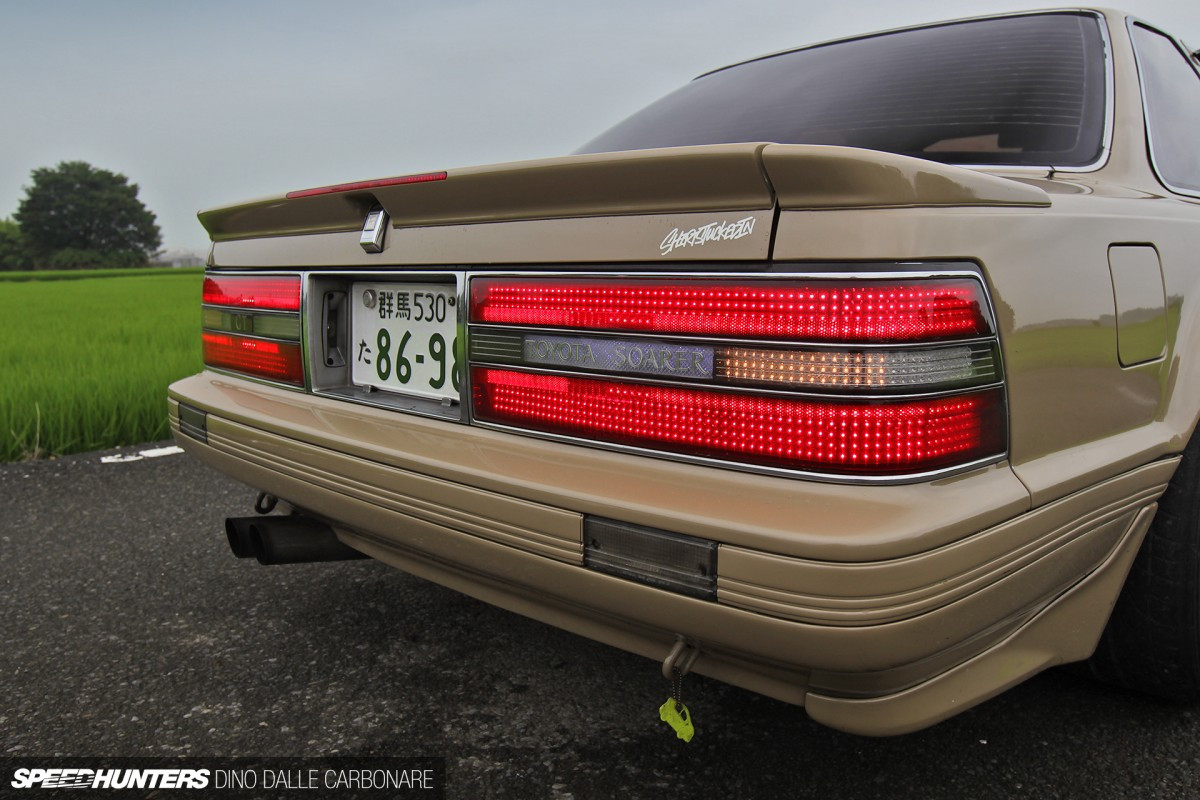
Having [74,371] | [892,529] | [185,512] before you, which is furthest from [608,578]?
[74,371]

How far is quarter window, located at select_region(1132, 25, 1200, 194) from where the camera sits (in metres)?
1.97

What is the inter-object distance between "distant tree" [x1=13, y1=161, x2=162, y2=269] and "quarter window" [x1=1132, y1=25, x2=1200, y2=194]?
6080 centimetres

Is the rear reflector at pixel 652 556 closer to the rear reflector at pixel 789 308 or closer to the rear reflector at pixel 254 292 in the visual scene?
the rear reflector at pixel 789 308

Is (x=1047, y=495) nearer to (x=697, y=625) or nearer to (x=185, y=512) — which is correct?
(x=697, y=625)

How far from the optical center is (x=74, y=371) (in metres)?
5.48

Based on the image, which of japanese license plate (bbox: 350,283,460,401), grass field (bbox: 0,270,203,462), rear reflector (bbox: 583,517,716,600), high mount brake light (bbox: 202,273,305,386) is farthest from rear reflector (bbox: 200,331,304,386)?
grass field (bbox: 0,270,203,462)

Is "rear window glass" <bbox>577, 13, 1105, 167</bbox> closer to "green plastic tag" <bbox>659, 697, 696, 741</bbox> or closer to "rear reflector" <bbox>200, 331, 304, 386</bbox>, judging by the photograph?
"rear reflector" <bbox>200, 331, 304, 386</bbox>

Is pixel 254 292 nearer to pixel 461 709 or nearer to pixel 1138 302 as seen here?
pixel 461 709

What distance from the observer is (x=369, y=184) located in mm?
1701

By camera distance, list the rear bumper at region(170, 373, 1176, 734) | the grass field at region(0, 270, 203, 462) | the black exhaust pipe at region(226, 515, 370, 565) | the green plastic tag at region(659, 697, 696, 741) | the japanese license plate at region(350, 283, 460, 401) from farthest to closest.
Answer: the grass field at region(0, 270, 203, 462) → the black exhaust pipe at region(226, 515, 370, 565) → the japanese license plate at region(350, 283, 460, 401) → the green plastic tag at region(659, 697, 696, 741) → the rear bumper at region(170, 373, 1176, 734)

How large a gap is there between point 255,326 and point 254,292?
0.08 m

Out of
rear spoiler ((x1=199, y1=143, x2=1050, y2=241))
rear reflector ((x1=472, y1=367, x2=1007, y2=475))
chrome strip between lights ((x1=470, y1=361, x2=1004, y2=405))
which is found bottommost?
rear reflector ((x1=472, y1=367, x2=1007, y2=475))

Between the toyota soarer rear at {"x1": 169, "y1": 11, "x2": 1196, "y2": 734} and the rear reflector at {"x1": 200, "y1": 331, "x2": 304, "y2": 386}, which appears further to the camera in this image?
the rear reflector at {"x1": 200, "y1": 331, "x2": 304, "y2": 386}

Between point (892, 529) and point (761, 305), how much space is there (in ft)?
1.13
